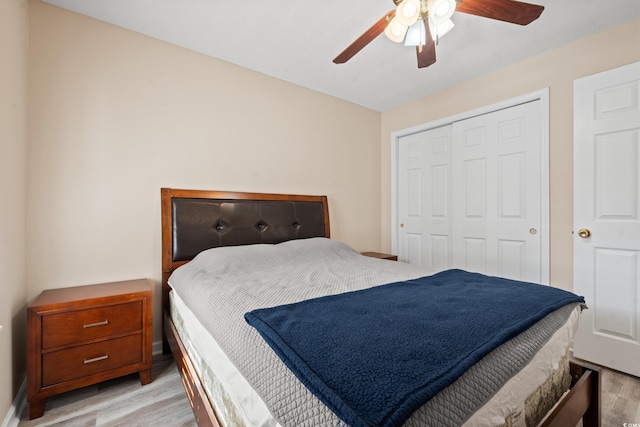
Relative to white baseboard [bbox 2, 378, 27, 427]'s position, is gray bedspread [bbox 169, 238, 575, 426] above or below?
above

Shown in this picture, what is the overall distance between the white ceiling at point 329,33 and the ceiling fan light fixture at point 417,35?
11.1 inches

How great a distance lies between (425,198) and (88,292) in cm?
310

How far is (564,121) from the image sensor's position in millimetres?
2291

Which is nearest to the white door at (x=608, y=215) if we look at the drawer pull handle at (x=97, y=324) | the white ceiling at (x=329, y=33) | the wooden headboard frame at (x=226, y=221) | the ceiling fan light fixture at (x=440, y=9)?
the white ceiling at (x=329, y=33)

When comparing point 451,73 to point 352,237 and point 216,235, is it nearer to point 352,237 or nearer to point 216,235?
point 352,237

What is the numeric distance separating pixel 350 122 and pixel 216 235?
2.03 meters

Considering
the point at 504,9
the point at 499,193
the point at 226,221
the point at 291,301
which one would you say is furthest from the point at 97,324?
the point at 499,193

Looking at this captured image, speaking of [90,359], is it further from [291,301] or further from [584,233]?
[584,233]

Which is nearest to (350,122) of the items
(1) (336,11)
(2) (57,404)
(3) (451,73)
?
(3) (451,73)

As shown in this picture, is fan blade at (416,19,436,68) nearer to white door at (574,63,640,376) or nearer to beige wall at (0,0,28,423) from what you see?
white door at (574,63,640,376)

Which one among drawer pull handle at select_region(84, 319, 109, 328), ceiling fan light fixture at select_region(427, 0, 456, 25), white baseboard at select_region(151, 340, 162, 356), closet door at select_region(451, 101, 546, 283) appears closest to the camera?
ceiling fan light fixture at select_region(427, 0, 456, 25)

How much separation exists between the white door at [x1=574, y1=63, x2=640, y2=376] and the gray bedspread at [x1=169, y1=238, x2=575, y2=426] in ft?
3.96

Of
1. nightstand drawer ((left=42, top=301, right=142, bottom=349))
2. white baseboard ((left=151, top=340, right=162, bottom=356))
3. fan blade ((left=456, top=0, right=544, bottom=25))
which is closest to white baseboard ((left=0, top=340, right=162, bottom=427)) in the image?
nightstand drawer ((left=42, top=301, right=142, bottom=349))

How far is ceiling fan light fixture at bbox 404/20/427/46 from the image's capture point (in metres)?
1.65
